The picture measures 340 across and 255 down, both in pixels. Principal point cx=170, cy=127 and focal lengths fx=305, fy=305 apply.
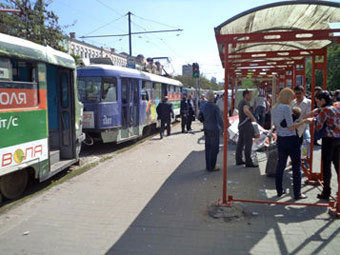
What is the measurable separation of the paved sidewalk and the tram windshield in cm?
379

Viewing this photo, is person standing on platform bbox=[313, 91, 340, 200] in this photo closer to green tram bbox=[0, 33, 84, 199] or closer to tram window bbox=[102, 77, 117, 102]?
green tram bbox=[0, 33, 84, 199]

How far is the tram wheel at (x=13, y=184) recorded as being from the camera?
5156 mm

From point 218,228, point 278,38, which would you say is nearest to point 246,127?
point 278,38

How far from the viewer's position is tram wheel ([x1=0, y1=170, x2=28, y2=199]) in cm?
516

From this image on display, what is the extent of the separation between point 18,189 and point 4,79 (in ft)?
6.75

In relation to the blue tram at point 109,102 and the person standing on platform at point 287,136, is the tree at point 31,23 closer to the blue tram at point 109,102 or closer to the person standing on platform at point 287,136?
the blue tram at point 109,102

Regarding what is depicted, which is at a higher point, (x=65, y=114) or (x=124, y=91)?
(x=124, y=91)

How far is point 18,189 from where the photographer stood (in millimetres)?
5523

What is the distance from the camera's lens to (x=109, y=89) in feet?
32.9

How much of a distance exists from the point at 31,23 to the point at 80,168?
11643mm

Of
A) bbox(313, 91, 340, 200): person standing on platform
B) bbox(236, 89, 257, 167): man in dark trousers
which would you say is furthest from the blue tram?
bbox(313, 91, 340, 200): person standing on platform

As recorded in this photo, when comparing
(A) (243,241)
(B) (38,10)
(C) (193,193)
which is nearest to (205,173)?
(C) (193,193)

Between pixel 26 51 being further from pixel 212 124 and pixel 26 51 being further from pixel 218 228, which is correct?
pixel 218 228

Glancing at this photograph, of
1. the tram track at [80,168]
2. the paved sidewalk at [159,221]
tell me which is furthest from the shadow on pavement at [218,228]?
the tram track at [80,168]
